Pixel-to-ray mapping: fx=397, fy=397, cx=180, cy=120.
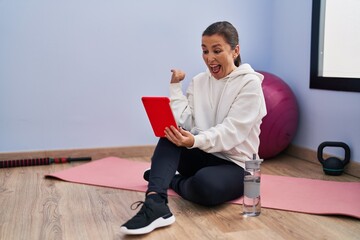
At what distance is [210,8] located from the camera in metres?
2.77

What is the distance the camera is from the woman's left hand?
145cm

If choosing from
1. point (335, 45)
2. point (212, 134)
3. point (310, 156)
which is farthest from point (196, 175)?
point (335, 45)

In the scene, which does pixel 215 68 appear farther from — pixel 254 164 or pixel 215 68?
pixel 254 164

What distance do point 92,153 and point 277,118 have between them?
1195 mm

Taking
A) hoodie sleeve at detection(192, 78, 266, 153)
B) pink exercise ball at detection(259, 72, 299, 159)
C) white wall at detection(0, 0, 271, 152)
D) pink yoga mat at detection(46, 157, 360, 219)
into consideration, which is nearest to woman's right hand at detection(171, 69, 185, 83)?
hoodie sleeve at detection(192, 78, 266, 153)

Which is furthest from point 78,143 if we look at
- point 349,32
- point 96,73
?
point 349,32

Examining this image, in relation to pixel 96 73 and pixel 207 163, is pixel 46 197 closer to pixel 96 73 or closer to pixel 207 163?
pixel 207 163

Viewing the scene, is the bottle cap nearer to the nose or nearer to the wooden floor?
the wooden floor

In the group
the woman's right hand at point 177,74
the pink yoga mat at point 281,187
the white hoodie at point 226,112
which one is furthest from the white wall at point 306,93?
the woman's right hand at point 177,74

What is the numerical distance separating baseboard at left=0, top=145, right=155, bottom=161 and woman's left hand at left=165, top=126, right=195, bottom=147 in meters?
1.23

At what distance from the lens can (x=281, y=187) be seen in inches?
74.6

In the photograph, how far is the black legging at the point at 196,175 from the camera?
1.48m

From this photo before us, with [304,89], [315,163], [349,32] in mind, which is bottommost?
[315,163]

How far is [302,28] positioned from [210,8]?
2.10 feet
